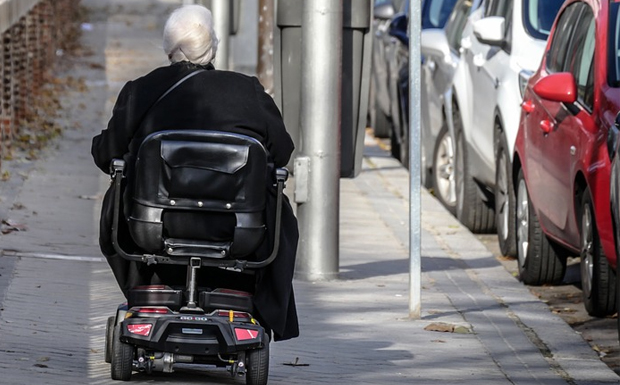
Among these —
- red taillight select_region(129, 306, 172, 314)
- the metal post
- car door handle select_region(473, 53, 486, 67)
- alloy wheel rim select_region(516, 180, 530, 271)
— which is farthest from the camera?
the metal post

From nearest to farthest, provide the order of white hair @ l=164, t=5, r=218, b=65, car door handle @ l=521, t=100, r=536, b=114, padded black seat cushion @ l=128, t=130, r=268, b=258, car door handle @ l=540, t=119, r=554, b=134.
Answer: padded black seat cushion @ l=128, t=130, r=268, b=258
white hair @ l=164, t=5, r=218, b=65
car door handle @ l=540, t=119, r=554, b=134
car door handle @ l=521, t=100, r=536, b=114

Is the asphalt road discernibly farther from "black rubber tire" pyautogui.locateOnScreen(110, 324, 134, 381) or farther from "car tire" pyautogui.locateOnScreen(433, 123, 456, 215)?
"black rubber tire" pyautogui.locateOnScreen(110, 324, 134, 381)

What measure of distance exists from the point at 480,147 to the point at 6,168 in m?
4.07

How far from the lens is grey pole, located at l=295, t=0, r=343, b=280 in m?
9.67

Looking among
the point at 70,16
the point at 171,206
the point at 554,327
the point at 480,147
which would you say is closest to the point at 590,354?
the point at 554,327

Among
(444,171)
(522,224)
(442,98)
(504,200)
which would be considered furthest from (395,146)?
(522,224)

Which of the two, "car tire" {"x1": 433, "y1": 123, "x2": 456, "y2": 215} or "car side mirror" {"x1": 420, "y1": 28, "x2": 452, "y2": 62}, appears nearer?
"car tire" {"x1": 433, "y1": 123, "x2": 456, "y2": 215}

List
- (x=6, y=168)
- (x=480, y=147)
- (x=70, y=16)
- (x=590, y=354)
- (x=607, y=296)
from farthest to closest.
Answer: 1. (x=70, y=16)
2. (x=6, y=168)
3. (x=480, y=147)
4. (x=607, y=296)
5. (x=590, y=354)

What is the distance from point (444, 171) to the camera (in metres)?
13.7

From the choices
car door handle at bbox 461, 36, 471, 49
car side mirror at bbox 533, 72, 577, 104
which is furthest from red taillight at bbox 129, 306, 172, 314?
car door handle at bbox 461, 36, 471, 49

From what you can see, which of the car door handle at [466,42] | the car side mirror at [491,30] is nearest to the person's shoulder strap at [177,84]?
the car side mirror at [491,30]

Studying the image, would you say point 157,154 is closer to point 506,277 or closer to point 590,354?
point 590,354

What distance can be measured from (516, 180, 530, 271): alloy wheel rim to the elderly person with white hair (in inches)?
142

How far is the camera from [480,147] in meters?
11.9
